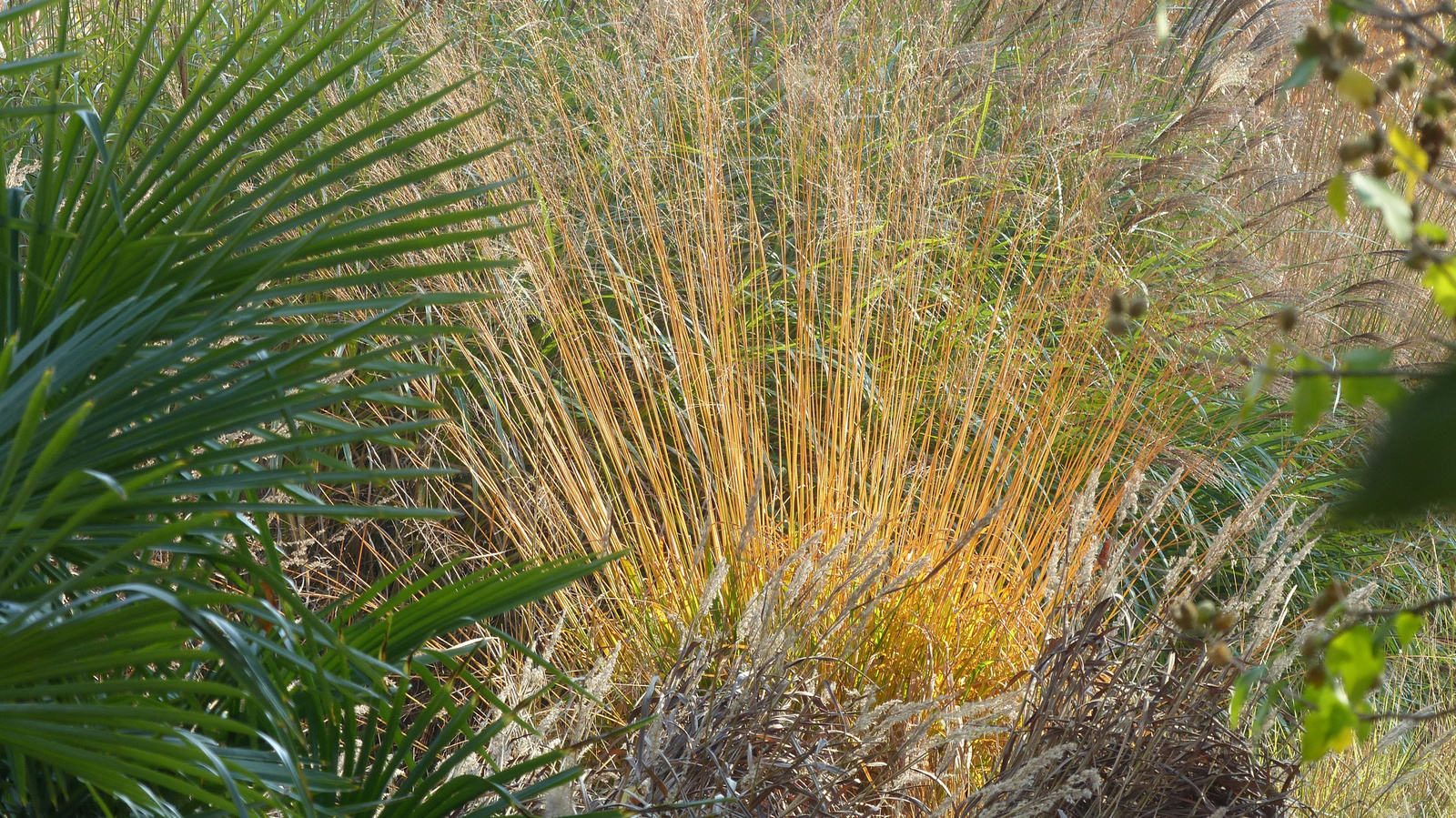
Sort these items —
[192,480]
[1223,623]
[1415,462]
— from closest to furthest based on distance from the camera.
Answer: [1415,462], [1223,623], [192,480]

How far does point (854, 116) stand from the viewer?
105 inches

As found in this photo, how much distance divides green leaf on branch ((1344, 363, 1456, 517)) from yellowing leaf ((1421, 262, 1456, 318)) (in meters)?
0.19

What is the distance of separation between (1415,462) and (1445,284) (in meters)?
0.22

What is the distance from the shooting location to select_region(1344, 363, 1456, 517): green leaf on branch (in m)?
0.28

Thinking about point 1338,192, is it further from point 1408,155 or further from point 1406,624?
point 1406,624

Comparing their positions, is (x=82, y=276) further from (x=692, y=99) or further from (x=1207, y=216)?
(x=1207, y=216)

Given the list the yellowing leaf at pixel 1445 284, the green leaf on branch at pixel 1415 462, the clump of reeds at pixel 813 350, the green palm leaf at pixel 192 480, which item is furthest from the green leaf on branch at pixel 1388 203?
the clump of reeds at pixel 813 350

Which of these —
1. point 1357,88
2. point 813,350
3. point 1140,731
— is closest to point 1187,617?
point 1357,88

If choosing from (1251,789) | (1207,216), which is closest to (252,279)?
(1251,789)

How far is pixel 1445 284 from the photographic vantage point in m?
0.46

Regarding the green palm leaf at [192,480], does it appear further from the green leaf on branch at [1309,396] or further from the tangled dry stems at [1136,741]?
the tangled dry stems at [1136,741]

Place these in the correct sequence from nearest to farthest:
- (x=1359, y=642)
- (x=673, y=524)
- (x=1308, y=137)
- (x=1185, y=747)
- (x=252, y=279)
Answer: (x=1359, y=642) < (x=252, y=279) < (x=1185, y=747) < (x=673, y=524) < (x=1308, y=137)

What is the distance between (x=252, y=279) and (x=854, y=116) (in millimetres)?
1843

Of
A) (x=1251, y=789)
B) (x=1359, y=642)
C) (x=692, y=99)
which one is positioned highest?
(x=692, y=99)
